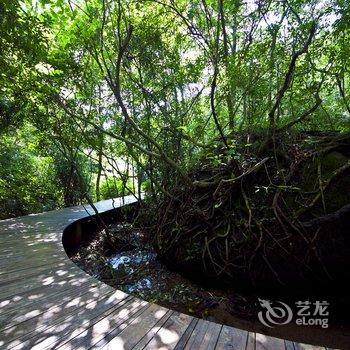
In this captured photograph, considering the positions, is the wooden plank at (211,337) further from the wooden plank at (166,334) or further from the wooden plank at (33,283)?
the wooden plank at (33,283)

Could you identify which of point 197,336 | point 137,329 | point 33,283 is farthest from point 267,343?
point 33,283

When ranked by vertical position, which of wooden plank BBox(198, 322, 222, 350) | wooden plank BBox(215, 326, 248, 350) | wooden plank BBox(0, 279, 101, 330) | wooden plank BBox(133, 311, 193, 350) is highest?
wooden plank BBox(0, 279, 101, 330)

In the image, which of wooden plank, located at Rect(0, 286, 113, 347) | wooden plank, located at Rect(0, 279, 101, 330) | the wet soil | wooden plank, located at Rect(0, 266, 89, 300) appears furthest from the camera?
the wet soil

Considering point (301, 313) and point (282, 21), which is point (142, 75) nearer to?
point (282, 21)

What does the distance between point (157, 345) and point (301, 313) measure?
10.4 feet

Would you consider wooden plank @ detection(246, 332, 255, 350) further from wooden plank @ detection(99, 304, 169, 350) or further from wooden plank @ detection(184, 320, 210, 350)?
wooden plank @ detection(99, 304, 169, 350)

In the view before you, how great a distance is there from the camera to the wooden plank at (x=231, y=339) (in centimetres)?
211

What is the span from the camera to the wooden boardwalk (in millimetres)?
2137

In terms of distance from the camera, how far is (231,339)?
7.21 feet

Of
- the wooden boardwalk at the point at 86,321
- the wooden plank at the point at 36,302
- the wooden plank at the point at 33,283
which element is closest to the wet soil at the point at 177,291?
the wooden plank at the point at 33,283

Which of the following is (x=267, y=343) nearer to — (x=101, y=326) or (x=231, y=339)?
(x=231, y=339)

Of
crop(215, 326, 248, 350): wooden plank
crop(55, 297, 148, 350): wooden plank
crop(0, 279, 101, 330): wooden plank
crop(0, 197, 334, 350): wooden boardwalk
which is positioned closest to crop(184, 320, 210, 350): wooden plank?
crop(0, 197, 334, 350): wooden boardwalk

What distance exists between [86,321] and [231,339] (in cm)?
113

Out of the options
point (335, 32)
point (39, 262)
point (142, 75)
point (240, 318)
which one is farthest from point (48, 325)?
point (142, 75)
